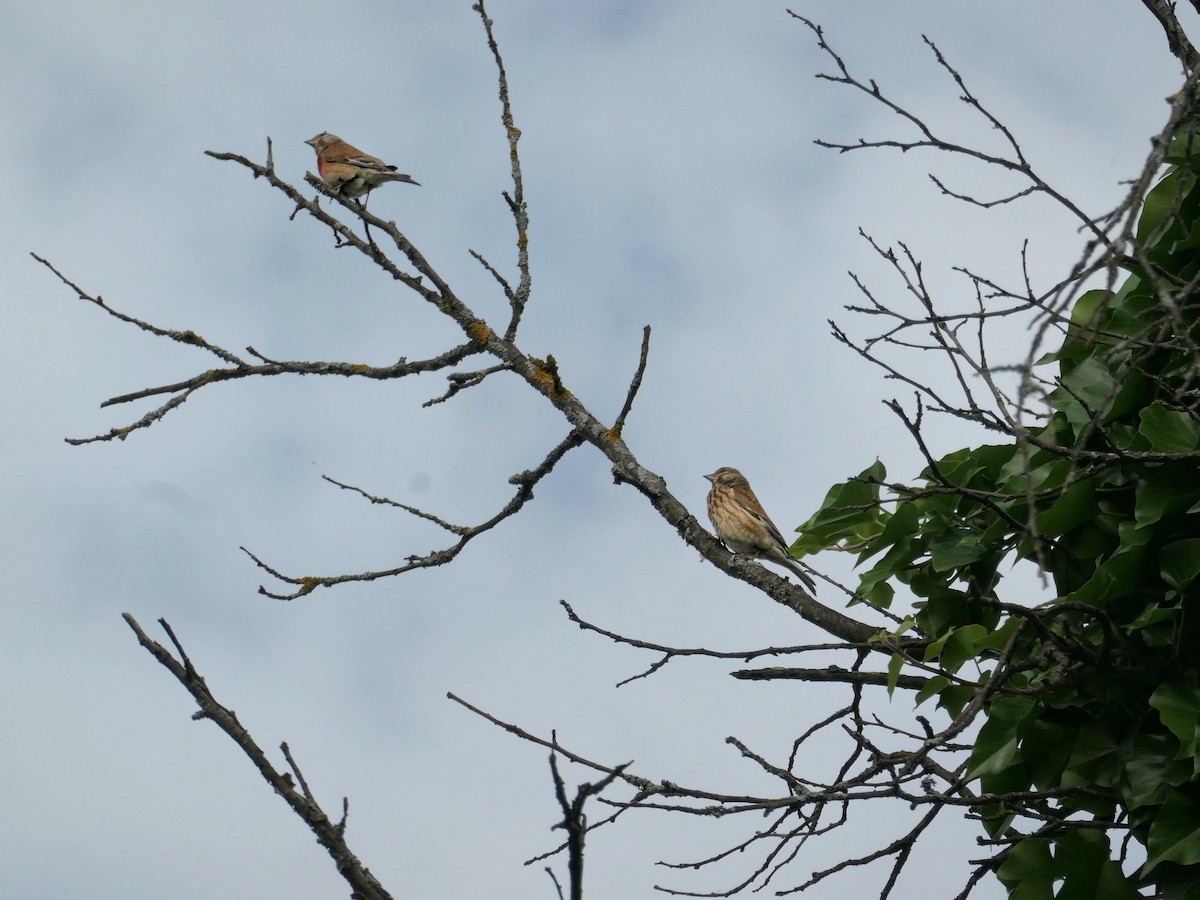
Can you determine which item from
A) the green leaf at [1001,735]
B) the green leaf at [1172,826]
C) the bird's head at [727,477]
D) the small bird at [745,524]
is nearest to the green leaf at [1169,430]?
the green leaf at [1001,735]

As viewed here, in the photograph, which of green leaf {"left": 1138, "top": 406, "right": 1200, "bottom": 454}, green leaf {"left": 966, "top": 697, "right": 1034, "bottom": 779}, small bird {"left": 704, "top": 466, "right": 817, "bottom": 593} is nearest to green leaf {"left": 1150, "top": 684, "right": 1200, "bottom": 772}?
green leaf {"left": 966, "top": 697, "right": 1034, "bottom": 779}

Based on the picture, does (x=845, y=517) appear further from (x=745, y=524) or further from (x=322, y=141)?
(x=322, y=141)

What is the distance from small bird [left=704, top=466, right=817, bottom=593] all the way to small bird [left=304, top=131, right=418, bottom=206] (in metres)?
→ 3.90

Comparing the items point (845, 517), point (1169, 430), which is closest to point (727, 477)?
point (845, 517)

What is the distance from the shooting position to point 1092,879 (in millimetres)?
3910

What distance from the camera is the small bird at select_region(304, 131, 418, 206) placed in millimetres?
10602

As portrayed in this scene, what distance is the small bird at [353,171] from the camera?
34.8 feet

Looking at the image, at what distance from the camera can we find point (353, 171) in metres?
10.9

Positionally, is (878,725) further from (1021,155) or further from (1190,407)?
(1021,155)

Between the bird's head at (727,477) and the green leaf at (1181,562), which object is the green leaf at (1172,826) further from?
the bird's head at (727,477)

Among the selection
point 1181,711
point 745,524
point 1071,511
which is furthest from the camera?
point 745,524

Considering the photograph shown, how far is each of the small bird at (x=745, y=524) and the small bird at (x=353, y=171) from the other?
12.8 ft

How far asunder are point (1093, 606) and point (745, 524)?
16.7 ft

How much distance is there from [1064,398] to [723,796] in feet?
5.79
